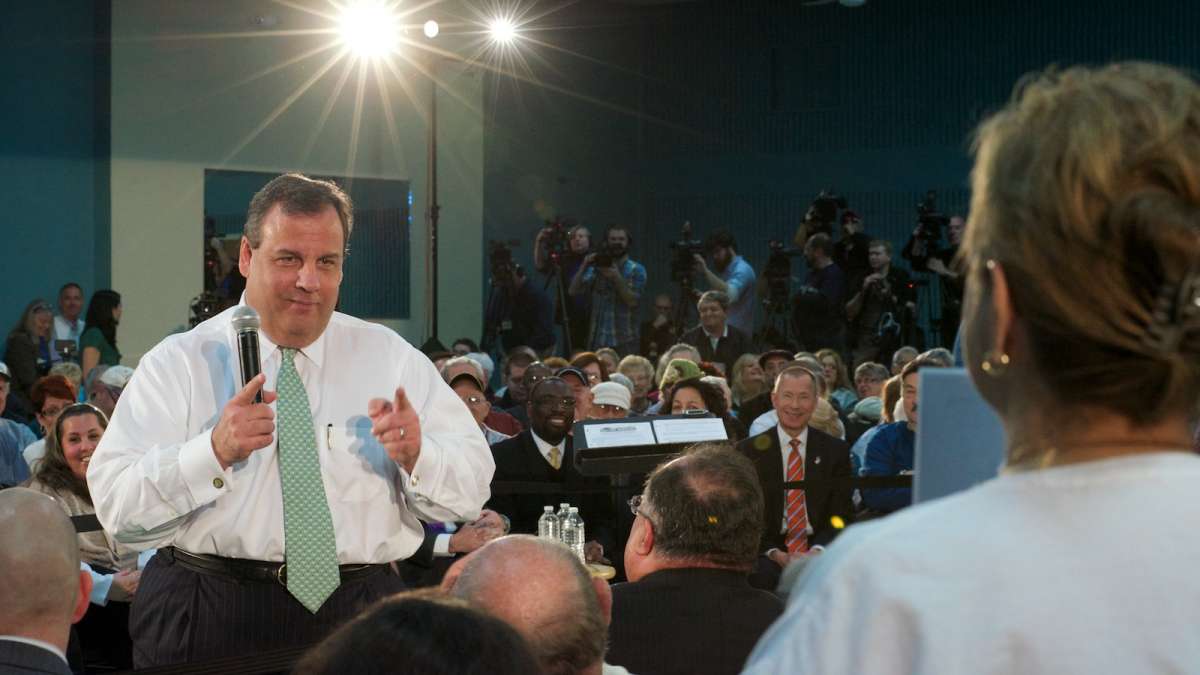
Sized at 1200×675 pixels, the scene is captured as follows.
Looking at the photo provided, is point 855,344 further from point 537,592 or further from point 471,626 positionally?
point 471,626

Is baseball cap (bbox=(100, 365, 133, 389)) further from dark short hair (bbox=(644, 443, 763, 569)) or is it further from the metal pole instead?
dark short hair (bbox=(644, 443, 763, 569))

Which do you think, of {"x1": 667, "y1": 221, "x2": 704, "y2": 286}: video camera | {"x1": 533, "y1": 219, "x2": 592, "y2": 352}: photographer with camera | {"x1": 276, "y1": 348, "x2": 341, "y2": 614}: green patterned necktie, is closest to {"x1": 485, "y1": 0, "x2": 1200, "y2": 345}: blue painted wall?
{"x1": 533, "y1": 219, "x2": 592, "y2": 352}: photographer with camera

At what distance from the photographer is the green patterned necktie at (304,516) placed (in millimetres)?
2389

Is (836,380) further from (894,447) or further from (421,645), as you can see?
(421,645)

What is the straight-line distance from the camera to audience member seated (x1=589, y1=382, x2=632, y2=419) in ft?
21.5

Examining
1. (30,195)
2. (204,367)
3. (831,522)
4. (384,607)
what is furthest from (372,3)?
(384,607)

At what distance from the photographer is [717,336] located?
10031mm

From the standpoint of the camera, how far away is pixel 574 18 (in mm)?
17359

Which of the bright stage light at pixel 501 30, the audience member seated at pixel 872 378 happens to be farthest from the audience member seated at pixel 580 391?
the bright stage light at pixel 501 30

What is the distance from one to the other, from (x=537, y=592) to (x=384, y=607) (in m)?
0.92

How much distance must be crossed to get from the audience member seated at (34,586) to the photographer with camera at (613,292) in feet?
32.5

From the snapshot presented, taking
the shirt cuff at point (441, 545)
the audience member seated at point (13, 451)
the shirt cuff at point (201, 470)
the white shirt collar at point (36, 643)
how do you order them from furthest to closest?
1. the audience member seated at point (13, 451)
2. the shirt cuff at point (441, 545)
3. the shirt cuff at point (201, 470)
4. the white shirt collar at point (36, 643)

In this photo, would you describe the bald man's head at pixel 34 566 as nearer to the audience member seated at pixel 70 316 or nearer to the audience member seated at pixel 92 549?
the audience member seated at pixel 92 549

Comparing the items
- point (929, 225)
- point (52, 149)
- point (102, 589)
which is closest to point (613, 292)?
point (929, 225)
